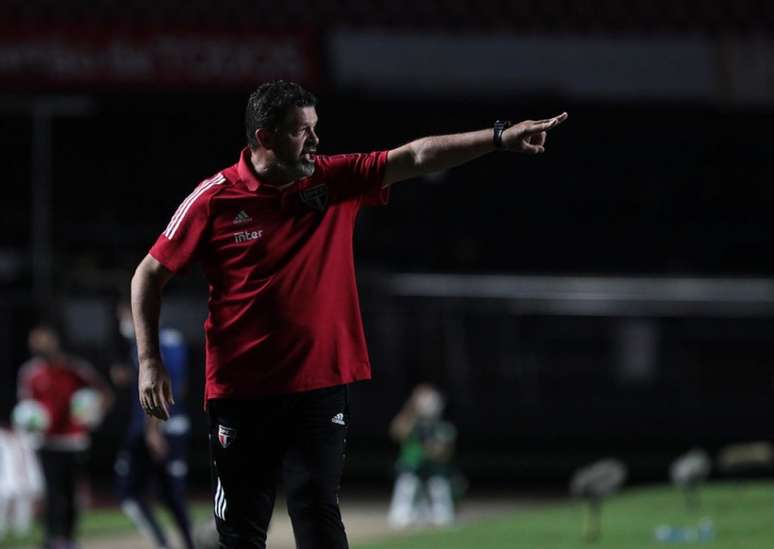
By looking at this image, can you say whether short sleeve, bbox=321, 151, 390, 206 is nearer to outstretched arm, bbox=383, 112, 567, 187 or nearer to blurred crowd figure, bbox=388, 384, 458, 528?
outstretched arm, bbox=383, 112, 567, 187

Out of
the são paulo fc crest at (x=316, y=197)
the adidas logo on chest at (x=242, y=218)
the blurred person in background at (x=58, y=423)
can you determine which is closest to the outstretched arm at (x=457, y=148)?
the são paulo fc crest at (x=316, y=197)

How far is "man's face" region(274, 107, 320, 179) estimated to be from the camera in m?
4.66

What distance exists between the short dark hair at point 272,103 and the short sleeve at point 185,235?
0.22 metres

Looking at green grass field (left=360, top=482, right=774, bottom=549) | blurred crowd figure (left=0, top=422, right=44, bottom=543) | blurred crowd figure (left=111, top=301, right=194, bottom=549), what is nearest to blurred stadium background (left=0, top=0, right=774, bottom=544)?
green grass field (left=360, top=482, right=774, bottom=549)

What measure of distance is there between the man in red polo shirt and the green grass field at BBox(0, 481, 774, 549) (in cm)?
572

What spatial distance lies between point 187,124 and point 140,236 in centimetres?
179

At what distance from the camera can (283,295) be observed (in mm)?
4680

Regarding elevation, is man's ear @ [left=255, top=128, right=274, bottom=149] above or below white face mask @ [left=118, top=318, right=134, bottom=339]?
above

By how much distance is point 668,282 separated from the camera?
71.7ft

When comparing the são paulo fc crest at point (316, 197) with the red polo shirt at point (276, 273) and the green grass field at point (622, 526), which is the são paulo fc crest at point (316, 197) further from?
the green grass field at point (622, 526)

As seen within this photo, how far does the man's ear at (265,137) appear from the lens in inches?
185

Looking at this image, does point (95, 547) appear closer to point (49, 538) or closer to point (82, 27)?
point (49, 538)

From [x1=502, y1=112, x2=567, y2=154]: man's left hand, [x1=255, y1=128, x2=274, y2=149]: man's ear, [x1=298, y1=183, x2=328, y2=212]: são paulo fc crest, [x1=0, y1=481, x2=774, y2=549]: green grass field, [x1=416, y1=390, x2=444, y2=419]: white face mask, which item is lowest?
[x1=0, y1=481, x2=774, y2=549]: green grass field

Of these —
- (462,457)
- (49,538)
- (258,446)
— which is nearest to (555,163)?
(462,457)
